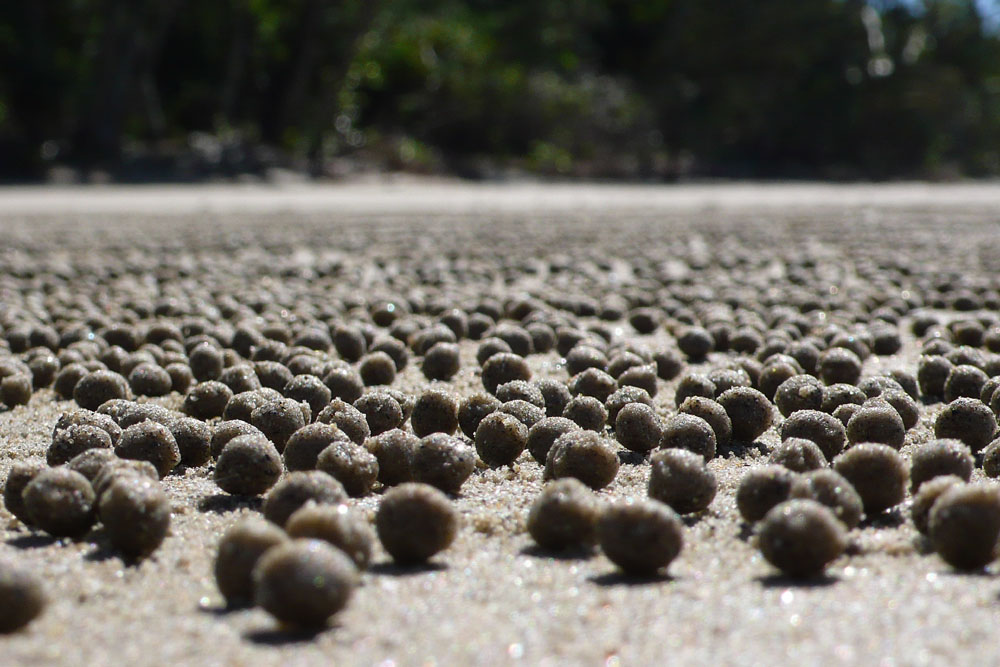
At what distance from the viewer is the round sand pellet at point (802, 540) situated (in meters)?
2.32

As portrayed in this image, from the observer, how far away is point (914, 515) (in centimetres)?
262

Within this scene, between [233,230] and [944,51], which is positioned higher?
[944,51]

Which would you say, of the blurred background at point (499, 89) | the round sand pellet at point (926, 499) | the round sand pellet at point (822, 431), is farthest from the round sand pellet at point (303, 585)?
the blurred background at point (499, 89)

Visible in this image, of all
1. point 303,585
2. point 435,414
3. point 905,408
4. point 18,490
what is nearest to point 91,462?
point 18,490

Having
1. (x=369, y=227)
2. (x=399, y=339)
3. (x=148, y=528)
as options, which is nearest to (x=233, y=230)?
(x=369, y=227)

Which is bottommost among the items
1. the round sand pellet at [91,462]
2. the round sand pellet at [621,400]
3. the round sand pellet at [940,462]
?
the round sand pellet at [621,400]

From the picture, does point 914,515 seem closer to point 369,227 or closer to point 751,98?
point 369,227

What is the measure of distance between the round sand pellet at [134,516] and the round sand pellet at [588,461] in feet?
3.36

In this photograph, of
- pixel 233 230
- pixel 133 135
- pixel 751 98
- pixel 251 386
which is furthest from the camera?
pixel 751 98

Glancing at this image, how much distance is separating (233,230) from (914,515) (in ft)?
28.6

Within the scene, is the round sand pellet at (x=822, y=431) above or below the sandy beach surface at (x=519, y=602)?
above

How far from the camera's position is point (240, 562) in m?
2.22

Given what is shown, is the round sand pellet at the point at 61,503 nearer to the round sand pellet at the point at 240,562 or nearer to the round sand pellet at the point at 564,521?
the round sand pellet at the point at 240,562

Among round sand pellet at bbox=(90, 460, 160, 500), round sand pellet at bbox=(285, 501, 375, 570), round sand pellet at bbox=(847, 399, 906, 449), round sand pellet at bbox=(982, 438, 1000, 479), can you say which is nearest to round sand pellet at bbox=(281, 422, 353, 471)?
round sand pellet at bbox=(90, 460, 160, 500)
